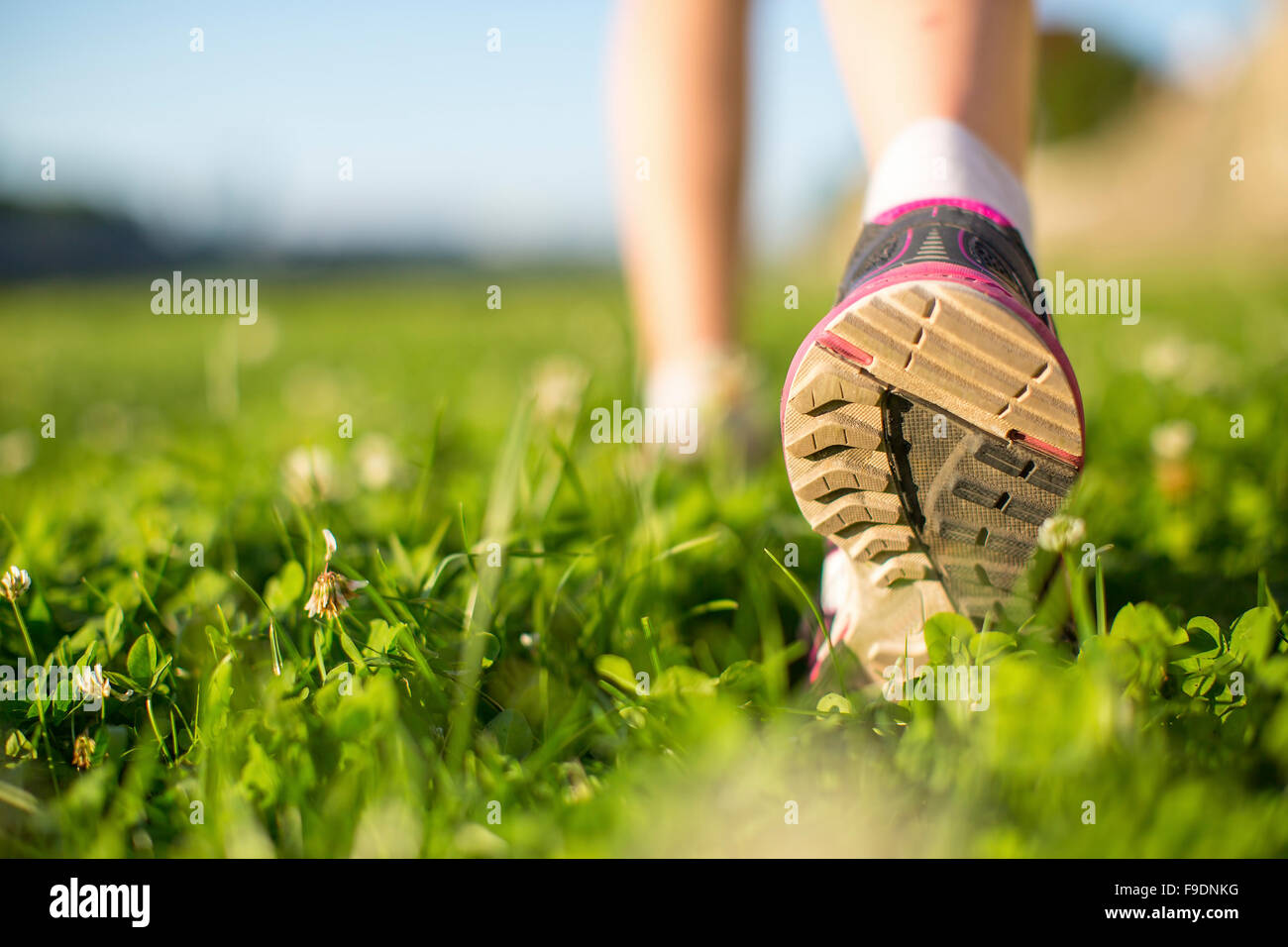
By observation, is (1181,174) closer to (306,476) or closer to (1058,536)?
(1058,536)

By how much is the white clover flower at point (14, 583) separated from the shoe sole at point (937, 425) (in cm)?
83

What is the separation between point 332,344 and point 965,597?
18.6ft

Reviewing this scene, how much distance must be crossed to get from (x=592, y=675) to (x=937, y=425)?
44 cm

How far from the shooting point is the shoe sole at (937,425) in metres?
0.86

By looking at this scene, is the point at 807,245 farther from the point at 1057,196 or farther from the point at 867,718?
the point at 867,718

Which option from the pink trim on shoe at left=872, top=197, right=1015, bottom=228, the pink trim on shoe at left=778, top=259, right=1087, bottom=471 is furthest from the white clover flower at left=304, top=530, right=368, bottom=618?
the pink trim on shoe at left=872, top=197, right=1015, bottom=228

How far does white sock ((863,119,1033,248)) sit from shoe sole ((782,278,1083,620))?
194mm

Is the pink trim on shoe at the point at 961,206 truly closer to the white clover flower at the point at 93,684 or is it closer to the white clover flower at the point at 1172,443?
the white clover flower at the point at 1172,443

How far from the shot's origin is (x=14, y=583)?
40.8 inches

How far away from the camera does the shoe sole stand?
86 centimetres

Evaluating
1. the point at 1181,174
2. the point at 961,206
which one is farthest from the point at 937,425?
the point at 1181,174
